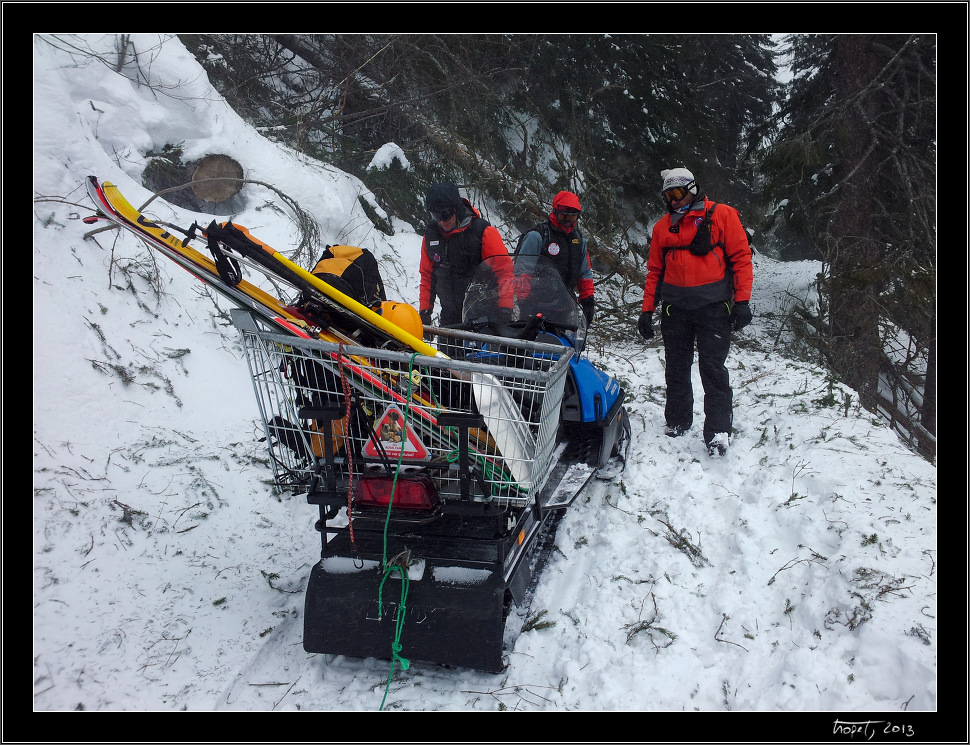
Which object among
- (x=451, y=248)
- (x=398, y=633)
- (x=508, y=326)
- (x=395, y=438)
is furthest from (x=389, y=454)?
(x=451, y=248)

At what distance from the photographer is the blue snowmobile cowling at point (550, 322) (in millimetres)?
3693

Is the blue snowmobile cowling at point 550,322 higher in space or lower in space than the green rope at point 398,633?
higher

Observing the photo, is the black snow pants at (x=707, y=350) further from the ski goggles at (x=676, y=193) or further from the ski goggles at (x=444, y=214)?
the ski goggles at (x=444, y=214)

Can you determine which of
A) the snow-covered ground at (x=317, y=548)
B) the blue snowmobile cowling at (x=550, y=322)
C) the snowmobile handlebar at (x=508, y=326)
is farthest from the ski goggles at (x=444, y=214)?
the snow-covered ground at (x=317, y=548)

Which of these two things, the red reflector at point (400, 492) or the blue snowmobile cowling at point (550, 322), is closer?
the red reflector at point (400, 492)

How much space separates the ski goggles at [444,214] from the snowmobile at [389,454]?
1.83 metres

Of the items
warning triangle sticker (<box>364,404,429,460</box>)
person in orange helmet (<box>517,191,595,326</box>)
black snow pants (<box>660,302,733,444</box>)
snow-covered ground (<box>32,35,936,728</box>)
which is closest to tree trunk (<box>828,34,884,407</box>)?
snow-covered ground (<box>32,35,936,728</box>)

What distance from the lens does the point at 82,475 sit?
3.64 metres

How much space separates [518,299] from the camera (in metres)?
3.80

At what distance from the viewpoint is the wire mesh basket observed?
94.3 inches

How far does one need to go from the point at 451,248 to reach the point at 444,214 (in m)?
0.36

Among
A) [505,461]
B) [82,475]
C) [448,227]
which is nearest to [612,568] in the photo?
[505,461]

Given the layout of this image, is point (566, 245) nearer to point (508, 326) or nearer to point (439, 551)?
point (508, 326)

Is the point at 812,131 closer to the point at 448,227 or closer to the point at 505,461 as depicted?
the point at 448,227
